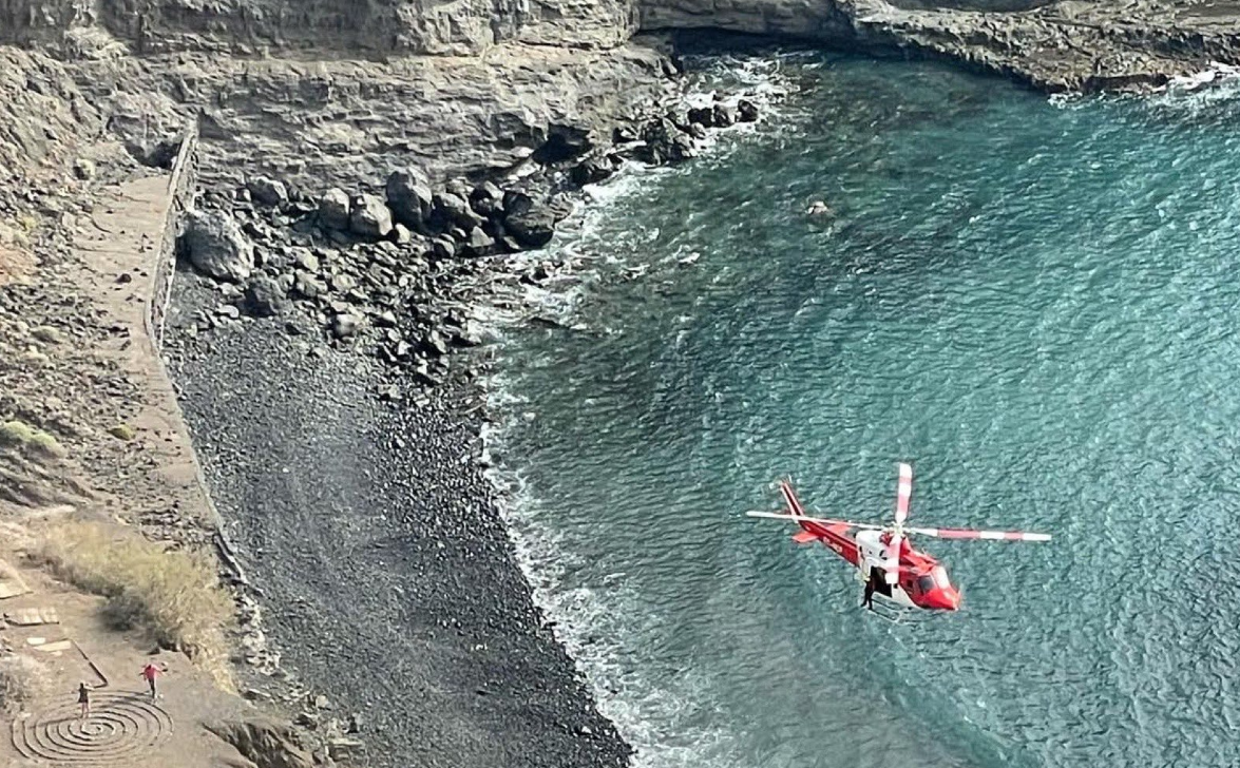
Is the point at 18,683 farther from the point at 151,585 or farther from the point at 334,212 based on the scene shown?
the point at 334,212

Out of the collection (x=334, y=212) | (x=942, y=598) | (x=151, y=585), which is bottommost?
(x=151, y=585)

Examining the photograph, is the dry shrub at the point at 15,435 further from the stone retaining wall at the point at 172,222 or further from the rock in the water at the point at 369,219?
the rock in the water at the point at 369,219

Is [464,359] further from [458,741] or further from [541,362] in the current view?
[458,741]

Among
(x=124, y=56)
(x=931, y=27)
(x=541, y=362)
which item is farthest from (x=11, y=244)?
(x=931, y=27)

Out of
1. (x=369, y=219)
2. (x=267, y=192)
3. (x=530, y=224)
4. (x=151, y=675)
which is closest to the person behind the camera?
(x=151, y=675)

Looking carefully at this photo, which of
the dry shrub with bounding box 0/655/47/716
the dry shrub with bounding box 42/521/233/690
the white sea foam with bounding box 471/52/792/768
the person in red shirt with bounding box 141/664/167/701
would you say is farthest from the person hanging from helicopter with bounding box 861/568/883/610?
the dry shrub with bounding box 0/655/47/716

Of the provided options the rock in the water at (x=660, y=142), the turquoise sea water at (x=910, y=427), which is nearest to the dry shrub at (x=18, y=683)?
the turquoise sea water at (x=910, y=427)

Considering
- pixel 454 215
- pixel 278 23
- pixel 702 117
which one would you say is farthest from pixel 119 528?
pixel 702 117
